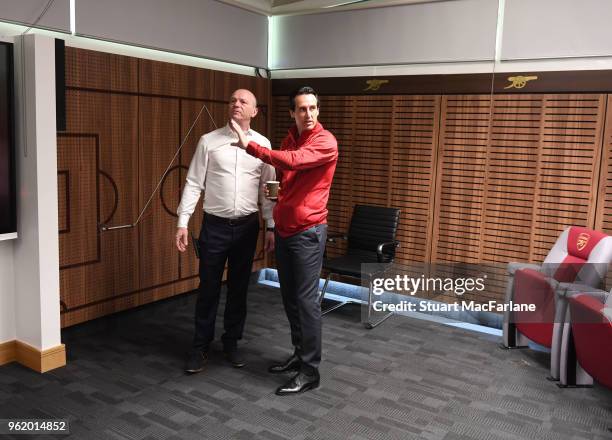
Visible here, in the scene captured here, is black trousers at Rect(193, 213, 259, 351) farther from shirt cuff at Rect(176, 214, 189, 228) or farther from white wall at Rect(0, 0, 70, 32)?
white wall at Rect(0, 0, 70, 32)

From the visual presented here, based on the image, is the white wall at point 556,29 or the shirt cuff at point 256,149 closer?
the shirt cuff at point 256,149

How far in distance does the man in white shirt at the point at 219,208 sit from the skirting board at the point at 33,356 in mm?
828

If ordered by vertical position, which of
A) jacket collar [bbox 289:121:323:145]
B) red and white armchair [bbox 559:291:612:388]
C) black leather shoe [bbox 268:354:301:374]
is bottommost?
black leather shoe [bbox 268:354:301:374]

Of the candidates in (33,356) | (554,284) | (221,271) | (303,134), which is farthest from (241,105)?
(554,284)

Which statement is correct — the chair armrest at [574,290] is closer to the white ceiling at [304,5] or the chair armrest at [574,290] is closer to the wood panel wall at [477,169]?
the wood panel wall at [477,169]

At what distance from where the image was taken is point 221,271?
147 inches

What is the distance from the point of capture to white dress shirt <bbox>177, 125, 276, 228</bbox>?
3.61 meters

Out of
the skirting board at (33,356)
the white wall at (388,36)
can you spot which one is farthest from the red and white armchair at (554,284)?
the skirting board at (33,356)

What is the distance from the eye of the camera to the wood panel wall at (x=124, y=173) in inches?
161

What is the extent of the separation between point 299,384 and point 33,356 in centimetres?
170

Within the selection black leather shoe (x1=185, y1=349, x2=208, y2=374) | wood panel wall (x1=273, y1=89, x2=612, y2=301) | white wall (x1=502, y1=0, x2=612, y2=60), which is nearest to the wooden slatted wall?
wood panel wall (x1=273, y1=89, x2=612, y2=301)

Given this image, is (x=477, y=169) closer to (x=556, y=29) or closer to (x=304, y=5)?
(x=556, y=29)

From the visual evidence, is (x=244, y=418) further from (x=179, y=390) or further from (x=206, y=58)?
(x=206, y=58)

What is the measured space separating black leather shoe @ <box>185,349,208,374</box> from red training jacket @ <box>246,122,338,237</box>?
3.29ft
